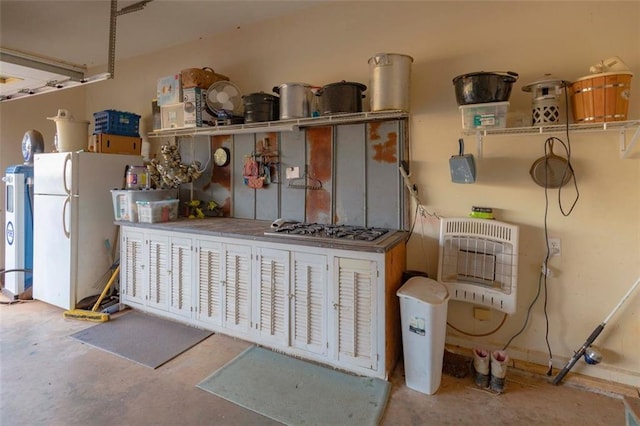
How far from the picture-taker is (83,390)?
2.13m

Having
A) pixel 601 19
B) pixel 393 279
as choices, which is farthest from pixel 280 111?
pixel 601 19

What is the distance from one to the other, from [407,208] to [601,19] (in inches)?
68.8

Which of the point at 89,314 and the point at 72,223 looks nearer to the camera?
the point at 89,314

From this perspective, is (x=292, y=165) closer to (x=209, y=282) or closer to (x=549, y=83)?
(x=209, y=282)

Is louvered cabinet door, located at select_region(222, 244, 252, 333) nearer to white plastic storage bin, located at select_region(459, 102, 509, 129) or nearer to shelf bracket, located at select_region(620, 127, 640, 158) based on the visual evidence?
white plastic storage bin, located at select_region(459, 102, 509, 129)

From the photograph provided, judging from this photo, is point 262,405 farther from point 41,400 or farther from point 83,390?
point 41,400

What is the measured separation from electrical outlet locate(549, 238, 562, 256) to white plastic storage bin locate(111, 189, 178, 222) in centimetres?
355

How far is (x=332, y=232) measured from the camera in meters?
2.59

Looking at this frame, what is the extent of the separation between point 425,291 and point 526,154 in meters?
1.23

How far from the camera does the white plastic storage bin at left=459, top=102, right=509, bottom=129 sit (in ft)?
7.00

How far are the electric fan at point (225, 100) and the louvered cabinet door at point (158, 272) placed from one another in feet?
4.33

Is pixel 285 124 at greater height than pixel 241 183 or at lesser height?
greater

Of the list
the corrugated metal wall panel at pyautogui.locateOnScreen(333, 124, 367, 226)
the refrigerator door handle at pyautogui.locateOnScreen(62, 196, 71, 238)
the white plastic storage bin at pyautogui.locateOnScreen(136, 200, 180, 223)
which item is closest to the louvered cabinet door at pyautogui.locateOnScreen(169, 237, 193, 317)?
the white plastic storage bin at pyautogui.locateOnScreen(136, 200, 180, 223)

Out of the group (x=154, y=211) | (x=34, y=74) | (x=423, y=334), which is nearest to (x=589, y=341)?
(x=423, y=334)
